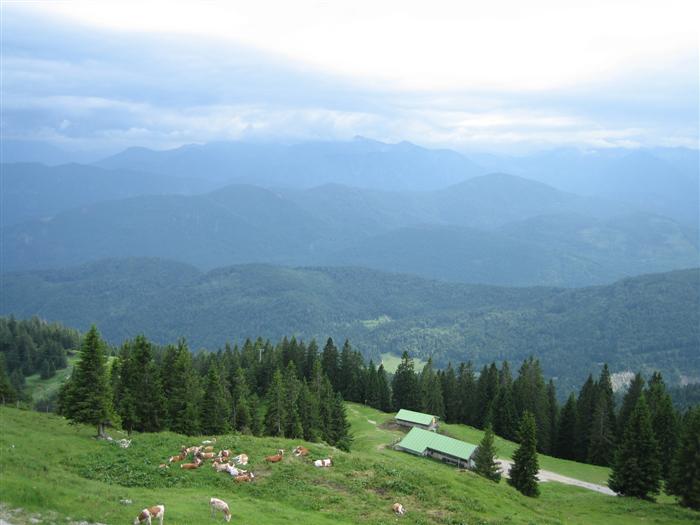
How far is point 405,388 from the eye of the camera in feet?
340

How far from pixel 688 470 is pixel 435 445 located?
93.9 ft

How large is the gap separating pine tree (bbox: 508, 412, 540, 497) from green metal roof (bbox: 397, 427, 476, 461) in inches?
453

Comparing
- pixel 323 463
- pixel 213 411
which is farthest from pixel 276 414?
pixel 323 463

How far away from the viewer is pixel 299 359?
104062 mm

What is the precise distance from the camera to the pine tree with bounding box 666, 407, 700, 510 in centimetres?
5353

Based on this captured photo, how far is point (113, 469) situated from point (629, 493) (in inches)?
2066

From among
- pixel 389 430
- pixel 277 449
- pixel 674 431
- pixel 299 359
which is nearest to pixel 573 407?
pixel 674 431

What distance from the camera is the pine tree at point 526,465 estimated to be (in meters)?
56.1

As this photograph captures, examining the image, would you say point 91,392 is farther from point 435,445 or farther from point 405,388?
point 405,388

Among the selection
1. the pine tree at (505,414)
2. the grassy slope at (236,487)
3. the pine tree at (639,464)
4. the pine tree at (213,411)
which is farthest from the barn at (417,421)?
the pine tree at (213,411)

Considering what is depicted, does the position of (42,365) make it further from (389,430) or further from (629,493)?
(629,493)

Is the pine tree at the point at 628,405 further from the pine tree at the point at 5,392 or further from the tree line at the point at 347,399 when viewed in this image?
the pine tree at the point at 5,392

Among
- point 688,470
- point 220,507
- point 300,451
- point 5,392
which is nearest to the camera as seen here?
point 220,507

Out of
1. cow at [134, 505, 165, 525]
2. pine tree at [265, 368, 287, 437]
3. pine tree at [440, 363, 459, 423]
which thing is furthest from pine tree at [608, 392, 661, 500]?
cow at [134, 505, 165, 525]
